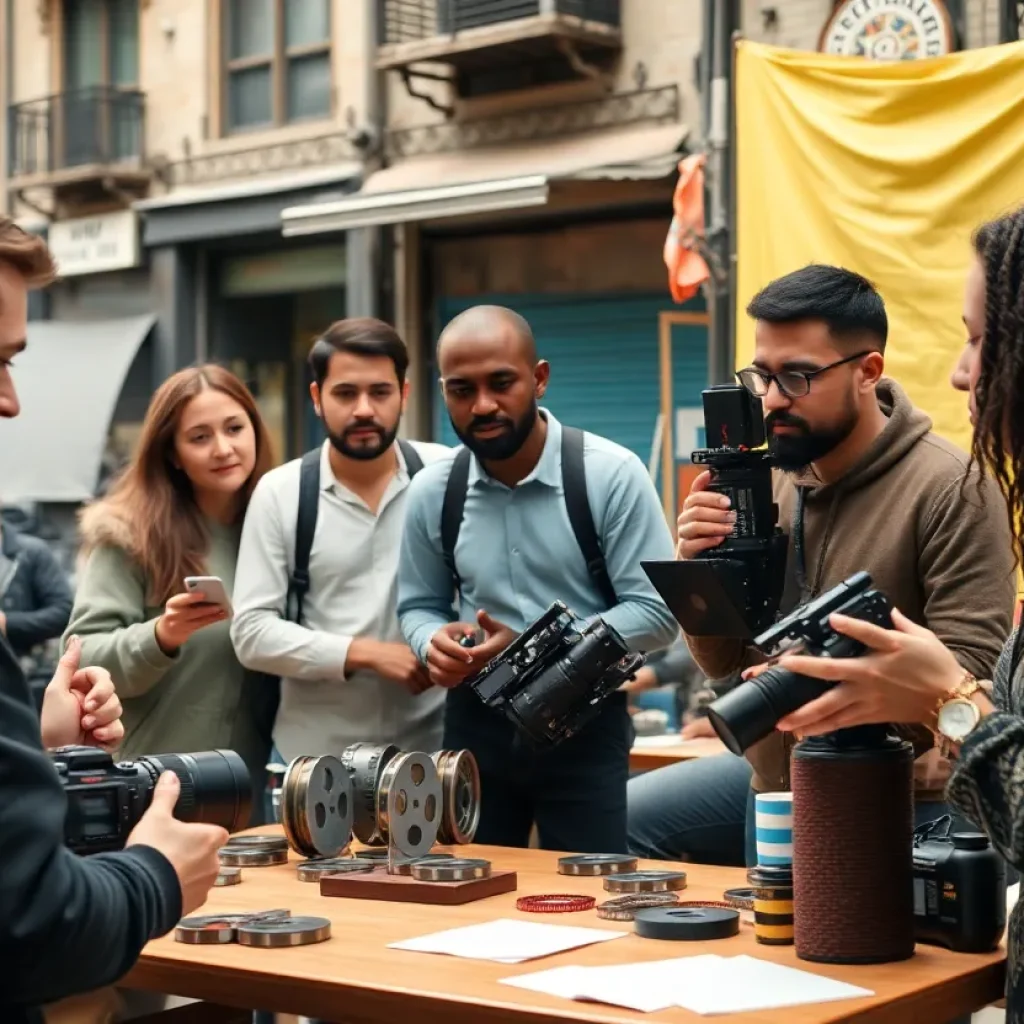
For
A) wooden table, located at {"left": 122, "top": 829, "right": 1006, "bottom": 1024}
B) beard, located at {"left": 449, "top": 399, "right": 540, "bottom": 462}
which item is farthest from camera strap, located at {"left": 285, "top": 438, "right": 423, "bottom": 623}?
wooden table, located at {"left": 122, "top": 829, "right": 1006, "bottom": 1024}

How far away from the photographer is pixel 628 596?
443cm

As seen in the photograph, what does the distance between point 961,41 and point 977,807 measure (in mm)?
9592

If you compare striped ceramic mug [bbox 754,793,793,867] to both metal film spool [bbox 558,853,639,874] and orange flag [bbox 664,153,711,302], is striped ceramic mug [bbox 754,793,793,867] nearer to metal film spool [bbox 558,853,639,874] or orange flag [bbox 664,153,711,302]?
metal film spool [bbox 558,853,639,874]

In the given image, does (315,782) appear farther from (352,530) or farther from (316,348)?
(316,348)

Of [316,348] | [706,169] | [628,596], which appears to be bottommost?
[628,596]

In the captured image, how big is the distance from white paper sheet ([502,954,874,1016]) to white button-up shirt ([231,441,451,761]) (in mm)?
1951

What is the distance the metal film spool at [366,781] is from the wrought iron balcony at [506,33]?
34.1 ft

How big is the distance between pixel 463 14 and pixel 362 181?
5.65ft

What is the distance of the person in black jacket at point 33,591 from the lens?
8.05 meters

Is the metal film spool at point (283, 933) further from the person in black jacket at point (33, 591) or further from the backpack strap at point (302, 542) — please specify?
the person in black jacket at point (33, 591)

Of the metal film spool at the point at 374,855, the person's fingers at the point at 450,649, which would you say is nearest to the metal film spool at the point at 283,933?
the metal film spool at the point at 374,855

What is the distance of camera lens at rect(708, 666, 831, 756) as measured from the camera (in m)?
2.67

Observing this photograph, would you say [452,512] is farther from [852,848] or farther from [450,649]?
[852,848]

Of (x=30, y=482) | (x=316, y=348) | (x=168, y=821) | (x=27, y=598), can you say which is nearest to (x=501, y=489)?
(x=316, y=348)
